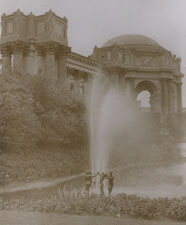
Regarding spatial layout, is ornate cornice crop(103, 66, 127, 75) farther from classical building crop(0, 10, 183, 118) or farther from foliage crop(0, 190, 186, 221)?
foliage crop(0, 190, 186, 221)

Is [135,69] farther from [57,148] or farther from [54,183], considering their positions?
[54,183]

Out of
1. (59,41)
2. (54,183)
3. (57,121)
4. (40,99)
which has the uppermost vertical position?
(59,41)

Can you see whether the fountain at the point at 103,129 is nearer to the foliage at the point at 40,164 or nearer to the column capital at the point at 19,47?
the foliage at the point at 40,164

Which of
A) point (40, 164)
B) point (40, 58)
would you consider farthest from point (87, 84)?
A: point (40, 164)

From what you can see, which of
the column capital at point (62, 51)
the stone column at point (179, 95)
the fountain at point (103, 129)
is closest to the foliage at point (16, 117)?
the fountain at point (103, 129)

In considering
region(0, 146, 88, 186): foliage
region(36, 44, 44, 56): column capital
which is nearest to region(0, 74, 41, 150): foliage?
region(0, 146, 88, 186): foliage

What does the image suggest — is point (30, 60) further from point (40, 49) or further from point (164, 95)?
point (164, 95)

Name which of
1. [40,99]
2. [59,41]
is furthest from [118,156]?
[59,41]
